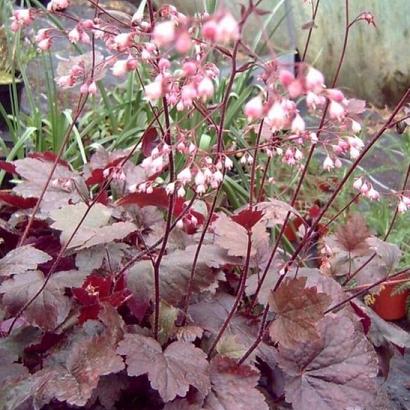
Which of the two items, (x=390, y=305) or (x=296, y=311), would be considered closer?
(x=296, y=311)

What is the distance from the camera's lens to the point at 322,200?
2246mm

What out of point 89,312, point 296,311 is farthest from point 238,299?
point 89,312

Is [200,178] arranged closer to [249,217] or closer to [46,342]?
[249,217]

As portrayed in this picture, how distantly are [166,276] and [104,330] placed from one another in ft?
0.41

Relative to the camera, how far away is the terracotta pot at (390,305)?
1.91 m

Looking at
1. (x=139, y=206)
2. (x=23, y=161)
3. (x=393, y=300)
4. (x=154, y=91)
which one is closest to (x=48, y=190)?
(x=23, y=161)

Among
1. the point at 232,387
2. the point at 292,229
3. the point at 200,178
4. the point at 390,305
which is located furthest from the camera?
the point at 292,229

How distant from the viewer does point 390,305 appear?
1931mm

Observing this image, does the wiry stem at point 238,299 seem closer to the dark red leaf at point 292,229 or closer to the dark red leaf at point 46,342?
the dark red leaf at point 46,342

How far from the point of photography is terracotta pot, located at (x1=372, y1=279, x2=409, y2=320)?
1910mm

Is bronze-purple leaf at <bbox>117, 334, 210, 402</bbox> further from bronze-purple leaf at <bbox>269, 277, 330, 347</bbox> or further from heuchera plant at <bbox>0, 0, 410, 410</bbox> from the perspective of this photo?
bronze-purple leaf at <bbox>269, 277, 330, 347</bbox>

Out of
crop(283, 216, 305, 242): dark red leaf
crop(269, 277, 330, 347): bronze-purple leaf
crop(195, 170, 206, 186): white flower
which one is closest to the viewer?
crop(195, 170, 206, 186): white flower

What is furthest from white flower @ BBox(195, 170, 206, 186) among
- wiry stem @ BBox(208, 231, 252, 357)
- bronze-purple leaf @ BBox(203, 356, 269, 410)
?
bronze-purple leaf @ BBox(203, 356, 269, 410)

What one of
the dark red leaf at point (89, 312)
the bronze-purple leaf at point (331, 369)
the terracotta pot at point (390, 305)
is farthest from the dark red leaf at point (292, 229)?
the dark red leaf at point (89, 312)
